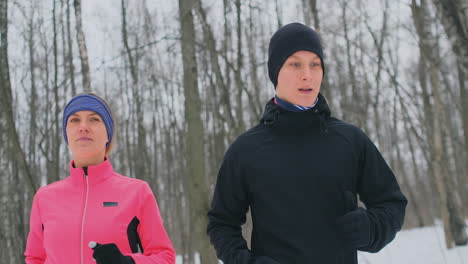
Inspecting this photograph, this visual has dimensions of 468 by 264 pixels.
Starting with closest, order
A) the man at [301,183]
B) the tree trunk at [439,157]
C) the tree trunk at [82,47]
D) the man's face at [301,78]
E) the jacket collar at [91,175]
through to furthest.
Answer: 1. the man at [301,183]
2. the man's face at [301,78]
3. the jacket collar at [91,175]
4. the tree trunk at [82,47]
5. the tree trunk at [439,157]

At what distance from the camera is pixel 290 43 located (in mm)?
1862

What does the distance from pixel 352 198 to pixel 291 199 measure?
25cm

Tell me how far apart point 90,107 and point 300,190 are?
1146 mm

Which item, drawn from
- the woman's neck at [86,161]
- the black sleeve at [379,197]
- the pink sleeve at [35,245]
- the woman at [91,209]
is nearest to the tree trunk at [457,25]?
the black sleeve at [379,197]

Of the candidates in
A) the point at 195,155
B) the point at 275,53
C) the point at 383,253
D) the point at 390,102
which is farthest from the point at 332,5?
the point at 275,53

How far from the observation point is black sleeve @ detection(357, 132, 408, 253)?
1660mm

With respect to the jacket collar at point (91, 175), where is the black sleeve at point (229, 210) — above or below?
below

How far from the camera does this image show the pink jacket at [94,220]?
1.89 metres

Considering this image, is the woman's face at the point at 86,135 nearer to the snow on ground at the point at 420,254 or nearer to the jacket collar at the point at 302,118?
the jacket collar at the point at 302,118

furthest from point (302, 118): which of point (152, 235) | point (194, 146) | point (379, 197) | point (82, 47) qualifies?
point (82, 47)

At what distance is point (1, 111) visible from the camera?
20.0ft

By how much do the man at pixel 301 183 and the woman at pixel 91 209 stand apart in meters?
0.38

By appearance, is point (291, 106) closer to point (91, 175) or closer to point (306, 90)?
point (306, 90)

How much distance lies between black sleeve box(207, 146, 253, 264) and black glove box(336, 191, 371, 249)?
0.42m
